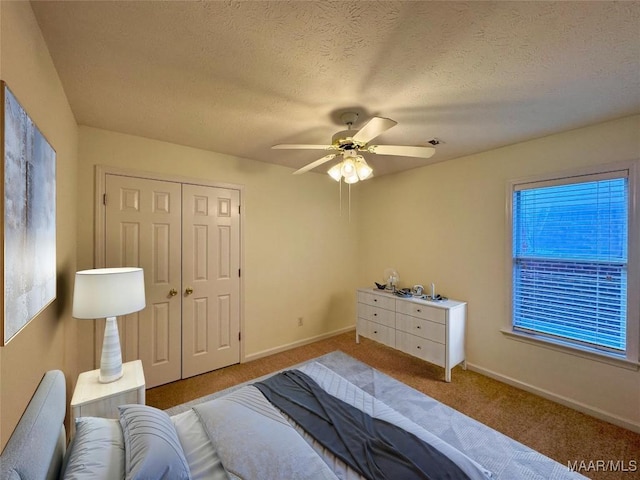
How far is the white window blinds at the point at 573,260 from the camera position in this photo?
221cm

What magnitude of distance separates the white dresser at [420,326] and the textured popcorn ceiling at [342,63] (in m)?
1.84

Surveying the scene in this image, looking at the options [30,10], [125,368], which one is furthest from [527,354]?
[30,10]

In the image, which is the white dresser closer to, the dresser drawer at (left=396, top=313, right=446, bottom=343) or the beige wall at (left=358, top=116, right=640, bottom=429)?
the dresser drawer at (left=396, top=313, right=446, bottom=343)

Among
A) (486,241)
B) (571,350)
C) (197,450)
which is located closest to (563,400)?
(571,350)

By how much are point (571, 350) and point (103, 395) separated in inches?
141

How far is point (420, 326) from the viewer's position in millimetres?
3066

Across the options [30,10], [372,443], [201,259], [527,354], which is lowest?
[527,354]

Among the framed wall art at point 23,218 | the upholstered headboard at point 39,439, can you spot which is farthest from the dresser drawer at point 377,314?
the framed wall art at point 23,218

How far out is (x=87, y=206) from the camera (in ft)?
7.88

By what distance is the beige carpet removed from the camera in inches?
75.2

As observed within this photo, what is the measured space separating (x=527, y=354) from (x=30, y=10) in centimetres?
414

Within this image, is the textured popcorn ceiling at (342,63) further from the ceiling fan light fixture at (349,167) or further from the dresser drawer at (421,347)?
the dresser drawer at (421,347)

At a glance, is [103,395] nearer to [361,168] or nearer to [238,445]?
[238,445]

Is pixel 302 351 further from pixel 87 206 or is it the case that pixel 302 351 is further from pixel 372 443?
pixel 87 206
